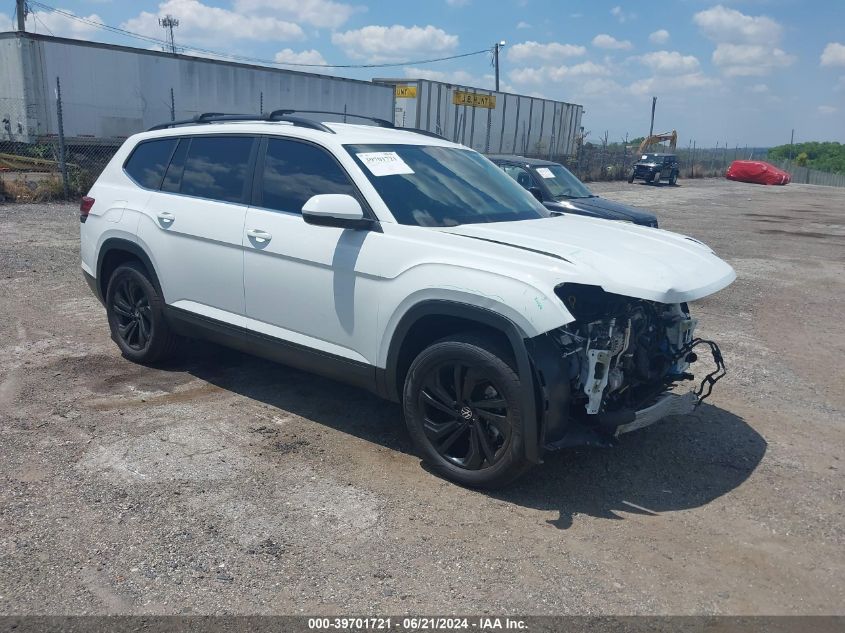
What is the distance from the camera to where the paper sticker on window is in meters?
4.42

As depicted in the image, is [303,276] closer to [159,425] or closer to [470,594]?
[159,425]

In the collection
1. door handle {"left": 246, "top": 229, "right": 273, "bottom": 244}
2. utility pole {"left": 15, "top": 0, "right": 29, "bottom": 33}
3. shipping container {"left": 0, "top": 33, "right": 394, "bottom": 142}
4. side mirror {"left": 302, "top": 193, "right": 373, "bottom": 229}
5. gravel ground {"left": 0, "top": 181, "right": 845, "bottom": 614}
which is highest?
utility pole {"left": 15, "top": 0, "right": 29, "bottom": 33}

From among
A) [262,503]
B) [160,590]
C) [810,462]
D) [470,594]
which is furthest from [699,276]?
[160,590]

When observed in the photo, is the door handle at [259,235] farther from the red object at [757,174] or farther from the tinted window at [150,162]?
the red object at [757,174]

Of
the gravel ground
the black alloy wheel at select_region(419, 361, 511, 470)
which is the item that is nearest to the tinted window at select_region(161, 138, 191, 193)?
the gravel ground

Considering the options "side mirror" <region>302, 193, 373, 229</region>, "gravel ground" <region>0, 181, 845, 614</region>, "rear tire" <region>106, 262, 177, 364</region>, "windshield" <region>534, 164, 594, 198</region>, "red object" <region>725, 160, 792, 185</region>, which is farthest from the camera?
"red object" <region>725, 160, 792, 185</region>

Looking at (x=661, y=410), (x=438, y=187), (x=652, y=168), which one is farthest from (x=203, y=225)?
(x=652, y=168)

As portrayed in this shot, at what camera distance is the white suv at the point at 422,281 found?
367 cm

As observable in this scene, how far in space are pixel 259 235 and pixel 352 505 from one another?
1.84 m

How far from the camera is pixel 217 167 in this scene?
5094mm

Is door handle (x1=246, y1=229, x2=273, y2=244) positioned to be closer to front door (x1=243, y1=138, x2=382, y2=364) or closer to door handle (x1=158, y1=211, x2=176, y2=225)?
front door (x1=243, y1=138, x2=382, y2=364)

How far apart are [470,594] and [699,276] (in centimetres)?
203

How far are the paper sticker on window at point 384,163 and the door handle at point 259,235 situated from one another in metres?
0.76

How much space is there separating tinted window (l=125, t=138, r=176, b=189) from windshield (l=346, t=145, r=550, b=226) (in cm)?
181
